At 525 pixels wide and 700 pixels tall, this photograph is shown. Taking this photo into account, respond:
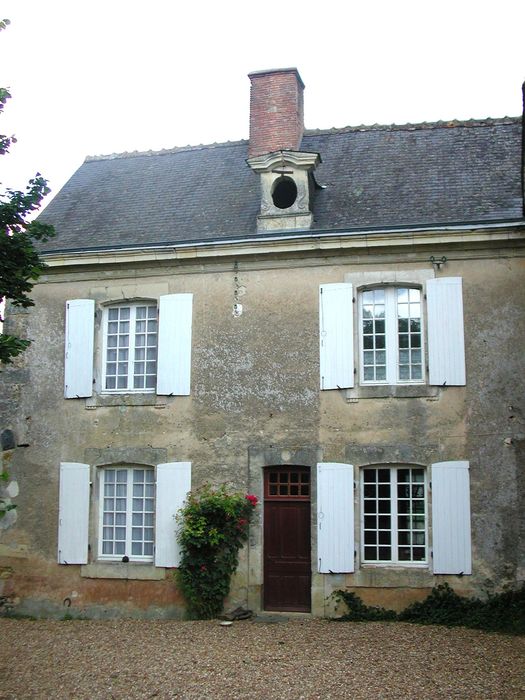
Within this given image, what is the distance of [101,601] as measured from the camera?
11.2m

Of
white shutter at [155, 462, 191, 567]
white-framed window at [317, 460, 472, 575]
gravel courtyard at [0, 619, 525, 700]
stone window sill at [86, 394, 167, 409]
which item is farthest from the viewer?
stone window sill at [86, 394, 167, 409]

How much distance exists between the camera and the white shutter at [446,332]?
1049 centimetres

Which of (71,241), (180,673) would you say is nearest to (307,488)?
(180,673)

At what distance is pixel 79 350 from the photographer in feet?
38.7

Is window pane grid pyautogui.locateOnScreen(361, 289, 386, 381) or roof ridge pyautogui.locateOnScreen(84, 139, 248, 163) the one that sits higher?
roof ridge pyautogui.locateOnScreen(84, 139, 248, 163)

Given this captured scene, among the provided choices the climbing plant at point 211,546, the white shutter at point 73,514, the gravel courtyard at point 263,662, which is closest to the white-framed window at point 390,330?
the climbing plant at point 211,546

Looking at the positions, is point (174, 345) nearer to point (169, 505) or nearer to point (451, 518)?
point (169, 505)

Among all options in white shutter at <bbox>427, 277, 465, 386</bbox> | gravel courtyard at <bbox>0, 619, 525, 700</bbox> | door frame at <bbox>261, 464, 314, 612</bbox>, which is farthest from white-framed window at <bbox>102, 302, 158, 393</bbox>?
white shutter at <bbox>427, 277, 465, 386</bbox>

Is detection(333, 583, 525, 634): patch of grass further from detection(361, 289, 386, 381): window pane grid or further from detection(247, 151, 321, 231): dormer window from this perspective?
detection(247, 151, 321, 231): dormer window

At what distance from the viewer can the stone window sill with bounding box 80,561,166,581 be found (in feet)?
36.3

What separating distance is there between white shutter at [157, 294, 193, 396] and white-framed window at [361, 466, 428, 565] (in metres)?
2.85

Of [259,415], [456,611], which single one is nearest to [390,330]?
[259,415]

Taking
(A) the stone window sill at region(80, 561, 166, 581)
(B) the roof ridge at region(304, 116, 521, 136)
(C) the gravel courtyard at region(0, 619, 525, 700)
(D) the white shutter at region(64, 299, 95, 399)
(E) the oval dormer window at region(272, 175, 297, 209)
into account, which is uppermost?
(B) the roof ridge at region(304, 116, 521, 136)

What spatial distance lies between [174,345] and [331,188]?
340 cm
